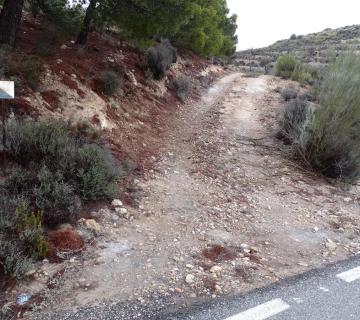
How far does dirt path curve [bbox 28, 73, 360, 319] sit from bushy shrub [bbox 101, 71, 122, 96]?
5.50 feet

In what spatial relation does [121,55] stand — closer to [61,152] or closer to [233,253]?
[61,152]

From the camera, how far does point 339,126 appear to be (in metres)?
8.41

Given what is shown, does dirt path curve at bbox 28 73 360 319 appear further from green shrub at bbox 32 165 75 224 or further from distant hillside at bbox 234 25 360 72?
distant hillside at bbox 234 25 360 72

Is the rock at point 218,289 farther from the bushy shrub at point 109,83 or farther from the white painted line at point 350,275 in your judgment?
the bushy shrub at point 109,83

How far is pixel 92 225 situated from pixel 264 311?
7.54ft

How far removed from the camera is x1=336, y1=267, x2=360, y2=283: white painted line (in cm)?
452

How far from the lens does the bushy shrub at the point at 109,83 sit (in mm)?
9352

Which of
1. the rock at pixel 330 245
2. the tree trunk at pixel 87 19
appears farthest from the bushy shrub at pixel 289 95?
the rock at pixel 330 245

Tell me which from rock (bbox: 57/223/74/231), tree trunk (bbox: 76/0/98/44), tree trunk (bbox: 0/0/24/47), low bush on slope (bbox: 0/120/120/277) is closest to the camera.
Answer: low bush on slope (bbox: 0/120/120/277)

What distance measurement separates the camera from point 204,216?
19.4 feet

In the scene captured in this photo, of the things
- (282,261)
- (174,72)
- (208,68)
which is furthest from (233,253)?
(208,68)

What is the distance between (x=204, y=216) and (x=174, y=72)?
33.5 ft

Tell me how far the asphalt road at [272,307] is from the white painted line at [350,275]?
0.07 feet

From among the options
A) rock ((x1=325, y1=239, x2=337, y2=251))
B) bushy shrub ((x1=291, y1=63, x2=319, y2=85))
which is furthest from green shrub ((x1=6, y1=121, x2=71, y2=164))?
bushy shrub ((x1=291, y1=63, x2=319, y2=85))
